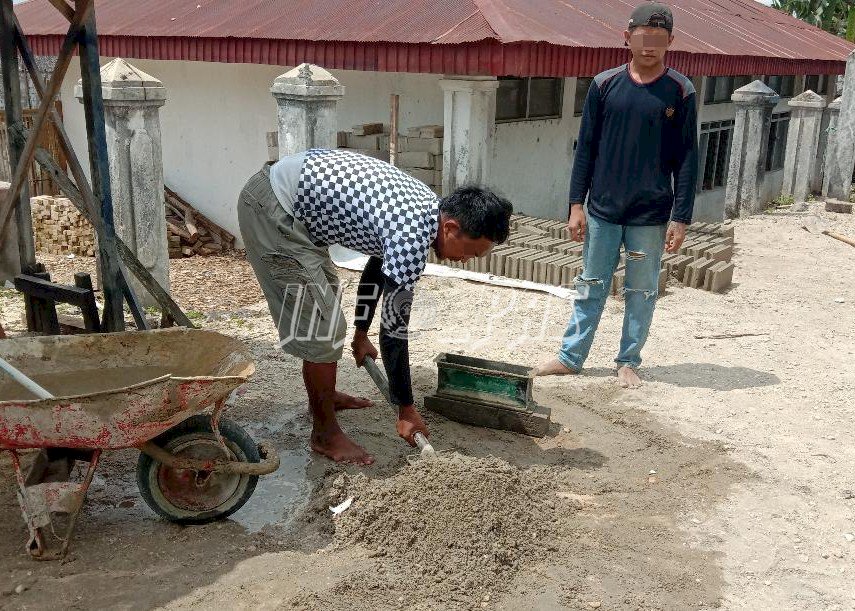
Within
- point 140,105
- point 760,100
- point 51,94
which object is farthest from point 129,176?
point 760,100

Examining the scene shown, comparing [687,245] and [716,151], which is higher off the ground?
[716,151]

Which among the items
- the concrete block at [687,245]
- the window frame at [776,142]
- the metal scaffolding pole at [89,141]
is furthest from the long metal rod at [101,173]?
the window frame at [776,142]

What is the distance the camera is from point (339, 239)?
408 centimetres

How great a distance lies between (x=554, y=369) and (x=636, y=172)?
1.45 m

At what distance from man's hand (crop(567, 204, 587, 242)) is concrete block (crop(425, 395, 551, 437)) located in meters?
1.25

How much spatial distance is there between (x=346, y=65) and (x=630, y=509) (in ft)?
22.3

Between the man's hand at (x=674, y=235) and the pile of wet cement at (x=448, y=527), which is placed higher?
the man's hand at (x=674, y=235)

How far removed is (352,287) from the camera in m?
7.88

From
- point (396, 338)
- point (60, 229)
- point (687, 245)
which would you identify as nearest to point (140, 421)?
point (396, 338)

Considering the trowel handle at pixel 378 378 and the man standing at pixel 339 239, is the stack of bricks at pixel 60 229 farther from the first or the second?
the man standing at pixel 339 239

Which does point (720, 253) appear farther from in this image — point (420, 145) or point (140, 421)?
point (140, 421)

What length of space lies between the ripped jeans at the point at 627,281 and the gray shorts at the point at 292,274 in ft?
6.58

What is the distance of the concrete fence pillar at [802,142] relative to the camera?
14.2 meters

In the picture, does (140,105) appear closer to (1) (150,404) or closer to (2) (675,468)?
(1) (150,404)
